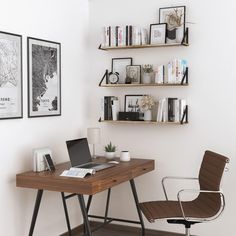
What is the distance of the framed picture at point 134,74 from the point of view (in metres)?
4.36

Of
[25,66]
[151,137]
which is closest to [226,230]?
[151,137]

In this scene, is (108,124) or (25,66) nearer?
(25,66)

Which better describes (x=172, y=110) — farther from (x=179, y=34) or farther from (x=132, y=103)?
(x=179, y=34)

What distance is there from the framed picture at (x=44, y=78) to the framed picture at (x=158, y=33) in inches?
37.1

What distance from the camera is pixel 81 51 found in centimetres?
459

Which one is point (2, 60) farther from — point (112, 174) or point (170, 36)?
point (170, 36)

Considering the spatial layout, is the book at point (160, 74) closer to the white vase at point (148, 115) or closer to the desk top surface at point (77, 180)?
the white vase at point (148, 115)

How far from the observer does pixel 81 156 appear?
12.8 feet

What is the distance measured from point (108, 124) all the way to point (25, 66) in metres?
1.27

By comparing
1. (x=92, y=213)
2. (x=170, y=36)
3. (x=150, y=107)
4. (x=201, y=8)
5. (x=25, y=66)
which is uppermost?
(x=201, y=8)

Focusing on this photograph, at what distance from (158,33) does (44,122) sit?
4.70 ft

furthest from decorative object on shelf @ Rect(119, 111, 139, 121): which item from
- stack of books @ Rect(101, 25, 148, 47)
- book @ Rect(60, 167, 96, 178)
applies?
book @ Rect(60, 167, 96, 178)

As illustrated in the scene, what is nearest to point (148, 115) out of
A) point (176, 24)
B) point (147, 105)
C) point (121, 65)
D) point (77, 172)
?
point (147, 105)

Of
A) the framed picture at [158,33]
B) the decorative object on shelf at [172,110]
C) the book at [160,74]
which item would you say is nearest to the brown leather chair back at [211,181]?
the decorative object on shelf at [172,110]
